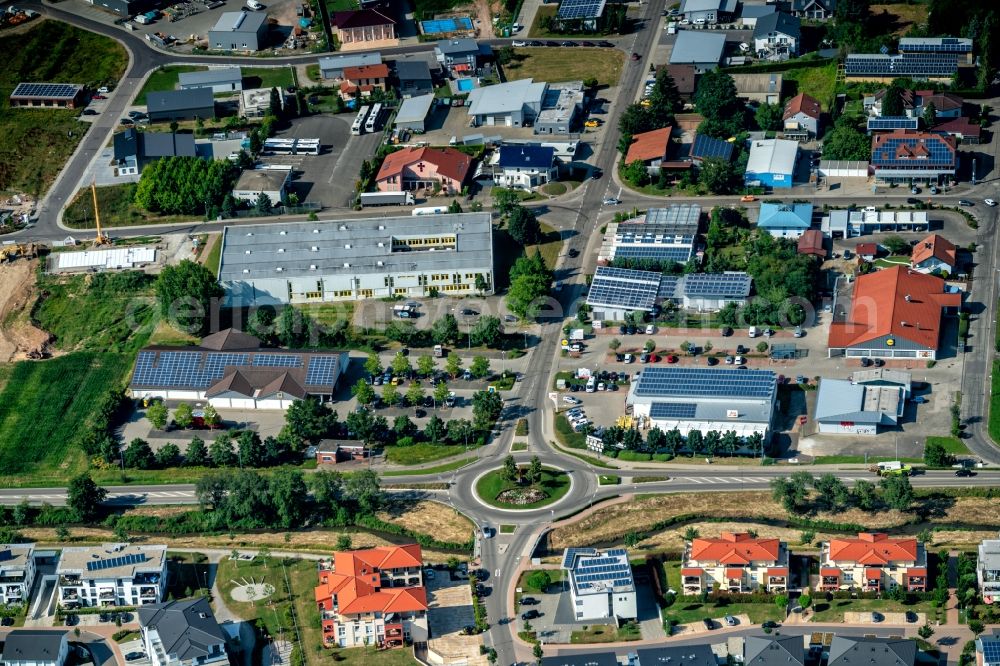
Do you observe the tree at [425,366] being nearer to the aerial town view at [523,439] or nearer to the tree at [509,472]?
the aerial town view at [523,439]

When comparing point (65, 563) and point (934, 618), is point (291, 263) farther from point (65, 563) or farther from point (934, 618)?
point (934, 618)

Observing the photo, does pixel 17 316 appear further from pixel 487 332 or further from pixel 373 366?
pixel 487 332

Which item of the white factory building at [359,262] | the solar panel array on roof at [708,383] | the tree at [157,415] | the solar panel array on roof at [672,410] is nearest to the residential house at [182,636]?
the tree at [157,415]

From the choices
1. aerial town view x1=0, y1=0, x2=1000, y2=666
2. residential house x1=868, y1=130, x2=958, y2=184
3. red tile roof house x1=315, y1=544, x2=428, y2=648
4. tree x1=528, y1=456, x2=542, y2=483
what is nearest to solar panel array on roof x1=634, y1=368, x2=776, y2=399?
aerial town view x1=0, y1=0, x2=1000, y2=666

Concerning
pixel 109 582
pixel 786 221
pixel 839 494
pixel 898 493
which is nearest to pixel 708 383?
pixel 839 494

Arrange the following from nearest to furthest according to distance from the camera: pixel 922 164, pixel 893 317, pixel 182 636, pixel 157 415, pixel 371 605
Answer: pixel 182 636 → pixel 371 605 → pixel 157 415 → pixel 893 317 → pixel 922 164
